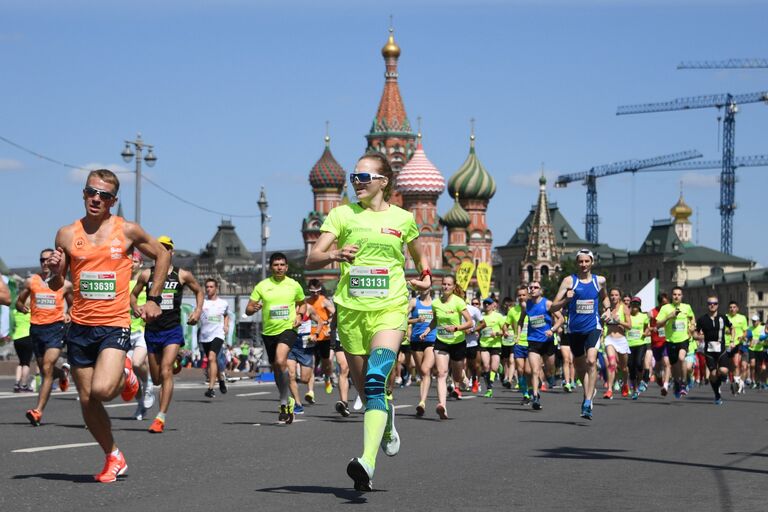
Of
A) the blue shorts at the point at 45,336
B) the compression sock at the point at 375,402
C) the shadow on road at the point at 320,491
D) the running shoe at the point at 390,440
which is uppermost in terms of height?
the blue shorts at the point at 45,336

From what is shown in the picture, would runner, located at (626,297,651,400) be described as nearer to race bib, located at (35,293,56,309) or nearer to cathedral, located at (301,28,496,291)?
race bib, located at (35,293,56,309)

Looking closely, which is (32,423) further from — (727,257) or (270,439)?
(727,257)

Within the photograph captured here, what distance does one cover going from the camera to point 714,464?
11172 mm

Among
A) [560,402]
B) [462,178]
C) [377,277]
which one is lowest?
[560,402]

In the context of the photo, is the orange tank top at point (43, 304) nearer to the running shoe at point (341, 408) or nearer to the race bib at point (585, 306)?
the running shoe at point (341, 408)

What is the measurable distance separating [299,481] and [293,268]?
602ft

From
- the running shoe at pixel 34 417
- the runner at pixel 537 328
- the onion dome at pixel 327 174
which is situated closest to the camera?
the running shoe at pixel 34 417

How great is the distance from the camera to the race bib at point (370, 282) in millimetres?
9305

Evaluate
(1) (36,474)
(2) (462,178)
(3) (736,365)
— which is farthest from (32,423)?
(2) (462,178)

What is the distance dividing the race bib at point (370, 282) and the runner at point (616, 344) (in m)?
13.5

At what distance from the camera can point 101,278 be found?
9.38 metres

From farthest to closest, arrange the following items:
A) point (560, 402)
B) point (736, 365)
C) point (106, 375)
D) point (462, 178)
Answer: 1. point (462, 178)
2. point (736, 365)
3. point (560, 402)
4. point (106, 375)

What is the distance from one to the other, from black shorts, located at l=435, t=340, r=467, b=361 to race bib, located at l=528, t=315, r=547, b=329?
5.42ft

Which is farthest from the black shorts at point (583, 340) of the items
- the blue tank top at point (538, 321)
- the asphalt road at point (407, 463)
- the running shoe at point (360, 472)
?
the running shoe at point (360, 472)
